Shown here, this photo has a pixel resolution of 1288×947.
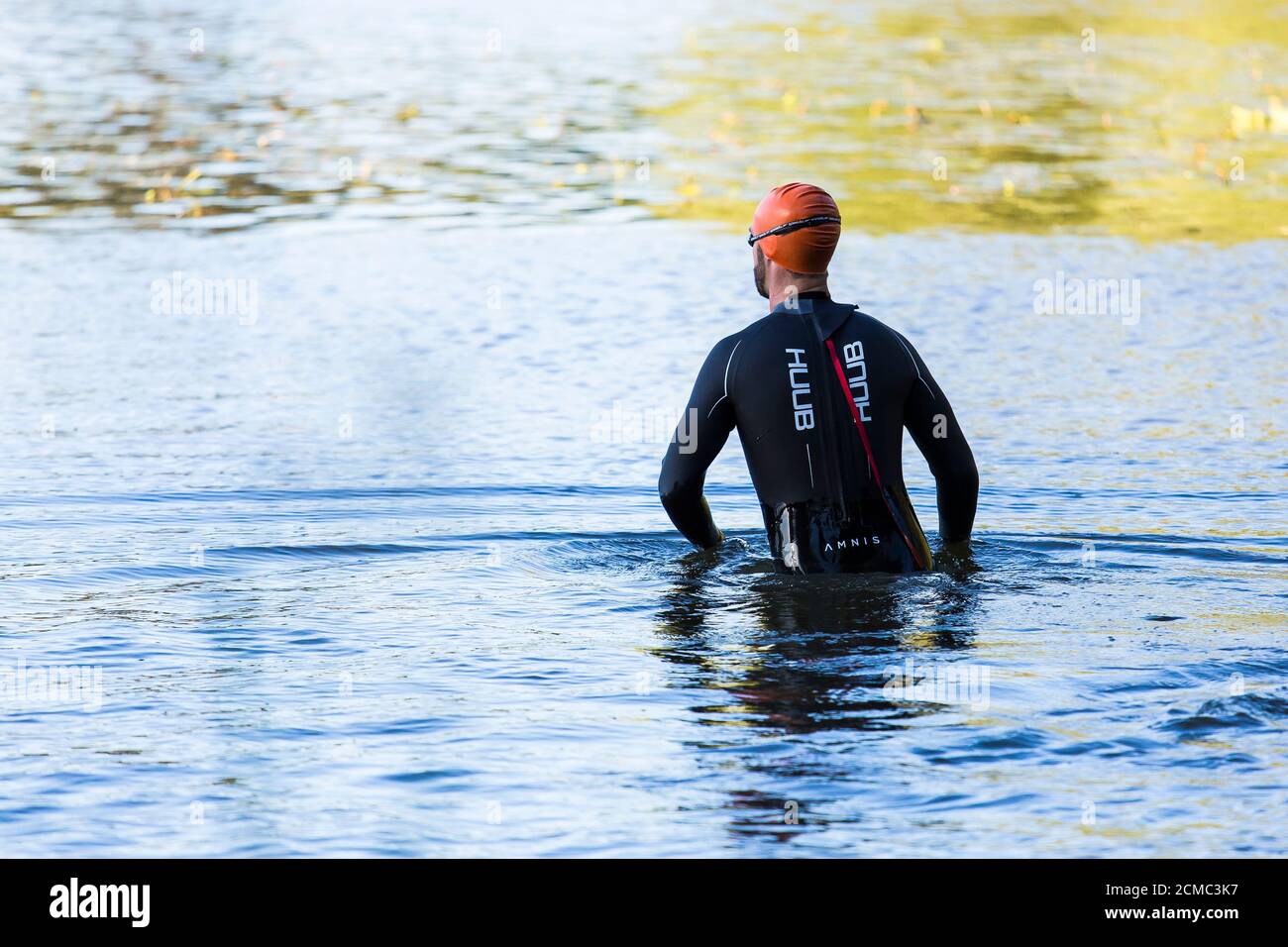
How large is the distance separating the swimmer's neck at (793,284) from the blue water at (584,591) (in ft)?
3.61

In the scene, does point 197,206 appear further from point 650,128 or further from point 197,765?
point 197,765

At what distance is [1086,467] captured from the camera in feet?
33.8

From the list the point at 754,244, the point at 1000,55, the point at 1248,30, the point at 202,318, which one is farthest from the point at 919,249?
the point at 1248,30

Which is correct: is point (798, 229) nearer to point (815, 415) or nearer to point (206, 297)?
point (815, 415)

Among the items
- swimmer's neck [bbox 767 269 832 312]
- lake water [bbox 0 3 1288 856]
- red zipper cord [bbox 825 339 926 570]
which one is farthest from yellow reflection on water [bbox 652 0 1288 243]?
red zipper cord [bbox 825 339 926 570]

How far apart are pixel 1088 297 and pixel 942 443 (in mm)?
7923

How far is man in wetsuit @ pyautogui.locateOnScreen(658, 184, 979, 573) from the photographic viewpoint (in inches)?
282

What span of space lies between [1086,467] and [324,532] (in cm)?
399

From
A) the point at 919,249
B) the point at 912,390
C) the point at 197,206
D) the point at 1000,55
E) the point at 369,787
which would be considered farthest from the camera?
the point at 1000,55

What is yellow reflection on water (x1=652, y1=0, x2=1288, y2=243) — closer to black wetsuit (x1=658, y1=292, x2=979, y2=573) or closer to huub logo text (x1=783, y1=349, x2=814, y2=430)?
black wetsuit (x1=658, y1=292, x2=979, y2=573)

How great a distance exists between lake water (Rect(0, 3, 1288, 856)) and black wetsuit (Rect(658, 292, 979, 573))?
0.60ft

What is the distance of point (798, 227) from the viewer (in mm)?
7207
